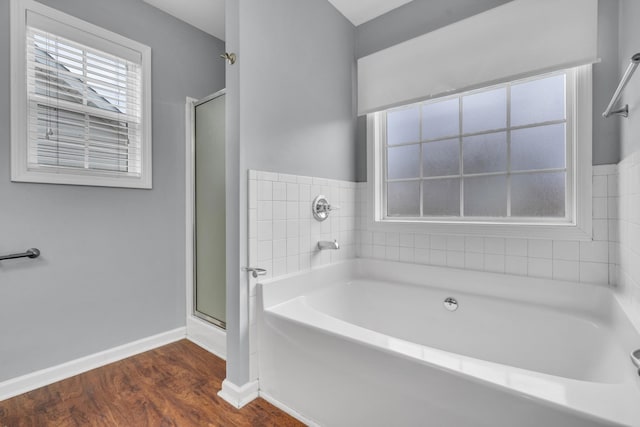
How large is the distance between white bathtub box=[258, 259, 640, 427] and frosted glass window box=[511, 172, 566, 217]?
0.43 meters

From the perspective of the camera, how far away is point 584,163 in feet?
5.02

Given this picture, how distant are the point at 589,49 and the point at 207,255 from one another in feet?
8.75

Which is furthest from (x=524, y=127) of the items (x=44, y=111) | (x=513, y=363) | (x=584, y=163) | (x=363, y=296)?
(x=44, y=111)

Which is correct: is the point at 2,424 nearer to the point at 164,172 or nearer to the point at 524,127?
the point at 164,172

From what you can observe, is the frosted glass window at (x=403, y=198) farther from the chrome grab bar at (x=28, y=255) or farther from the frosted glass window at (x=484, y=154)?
the chrome grab bar at (x=28, y=255)

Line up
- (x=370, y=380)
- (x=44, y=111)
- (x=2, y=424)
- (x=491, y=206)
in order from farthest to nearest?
(x=491, y=206)
(x=44, y=111)
(x=2, y=424)
(x=370, y=380)

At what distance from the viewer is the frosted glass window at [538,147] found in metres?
1.70

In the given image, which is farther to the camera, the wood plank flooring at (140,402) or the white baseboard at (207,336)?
the white baseboard at (207,336)

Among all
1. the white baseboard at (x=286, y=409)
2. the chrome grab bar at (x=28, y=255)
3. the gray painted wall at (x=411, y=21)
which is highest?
the gray painted wall at (x=411, y=21)

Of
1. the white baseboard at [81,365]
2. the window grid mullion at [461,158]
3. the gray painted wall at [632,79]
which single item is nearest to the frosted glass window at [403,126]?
the window grid mullion at [461,158]

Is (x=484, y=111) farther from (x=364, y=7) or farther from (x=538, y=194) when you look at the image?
(x=364, y=7)

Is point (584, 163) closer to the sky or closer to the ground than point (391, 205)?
closer to the sky

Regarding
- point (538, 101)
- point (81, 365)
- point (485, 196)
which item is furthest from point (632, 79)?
point (81, 365)

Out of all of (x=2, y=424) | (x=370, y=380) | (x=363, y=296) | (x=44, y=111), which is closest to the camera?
(x=370, y=380)
